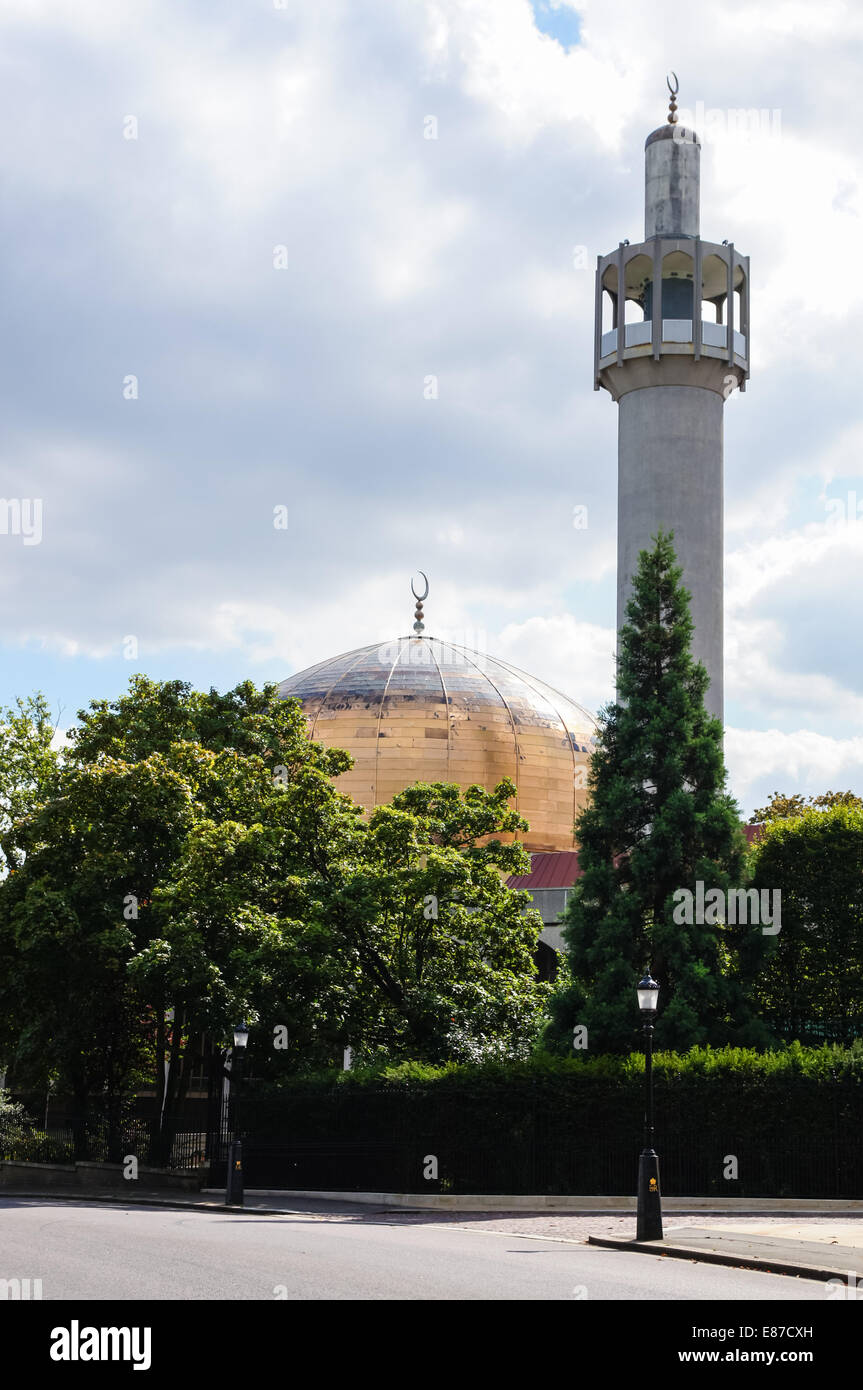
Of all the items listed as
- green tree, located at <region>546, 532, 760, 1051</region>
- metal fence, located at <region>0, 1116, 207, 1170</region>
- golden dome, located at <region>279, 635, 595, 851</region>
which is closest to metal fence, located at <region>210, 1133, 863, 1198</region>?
green tree, located at <region>546, 532, 760, 1051</region>

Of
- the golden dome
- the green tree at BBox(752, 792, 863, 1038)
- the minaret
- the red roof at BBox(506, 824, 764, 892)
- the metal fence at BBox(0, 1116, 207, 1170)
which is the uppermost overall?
the minaret

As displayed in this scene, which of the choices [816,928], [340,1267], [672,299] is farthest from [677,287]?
[340,1267]

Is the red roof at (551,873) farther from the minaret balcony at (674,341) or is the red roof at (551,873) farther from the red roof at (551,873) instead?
the minaret balcony at (674,341)

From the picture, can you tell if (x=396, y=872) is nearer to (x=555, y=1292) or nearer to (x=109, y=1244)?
(x=109, y=1244)

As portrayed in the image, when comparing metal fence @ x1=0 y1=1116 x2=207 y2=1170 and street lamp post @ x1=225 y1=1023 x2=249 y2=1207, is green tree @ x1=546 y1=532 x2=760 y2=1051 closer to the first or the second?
street lamp post @ x1=225 y1=1023 x2=249 y2=1207

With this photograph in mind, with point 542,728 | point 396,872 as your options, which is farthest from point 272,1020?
point 542,728

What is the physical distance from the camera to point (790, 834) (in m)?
32.0

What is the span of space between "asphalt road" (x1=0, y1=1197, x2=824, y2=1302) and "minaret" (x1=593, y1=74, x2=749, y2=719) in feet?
87.0

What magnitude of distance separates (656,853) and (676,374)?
69.4 ft

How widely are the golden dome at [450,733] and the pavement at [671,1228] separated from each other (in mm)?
29706

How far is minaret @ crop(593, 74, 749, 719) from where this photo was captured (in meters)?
45.5

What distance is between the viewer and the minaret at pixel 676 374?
4553cm

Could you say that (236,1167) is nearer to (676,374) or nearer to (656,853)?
(656,853)
